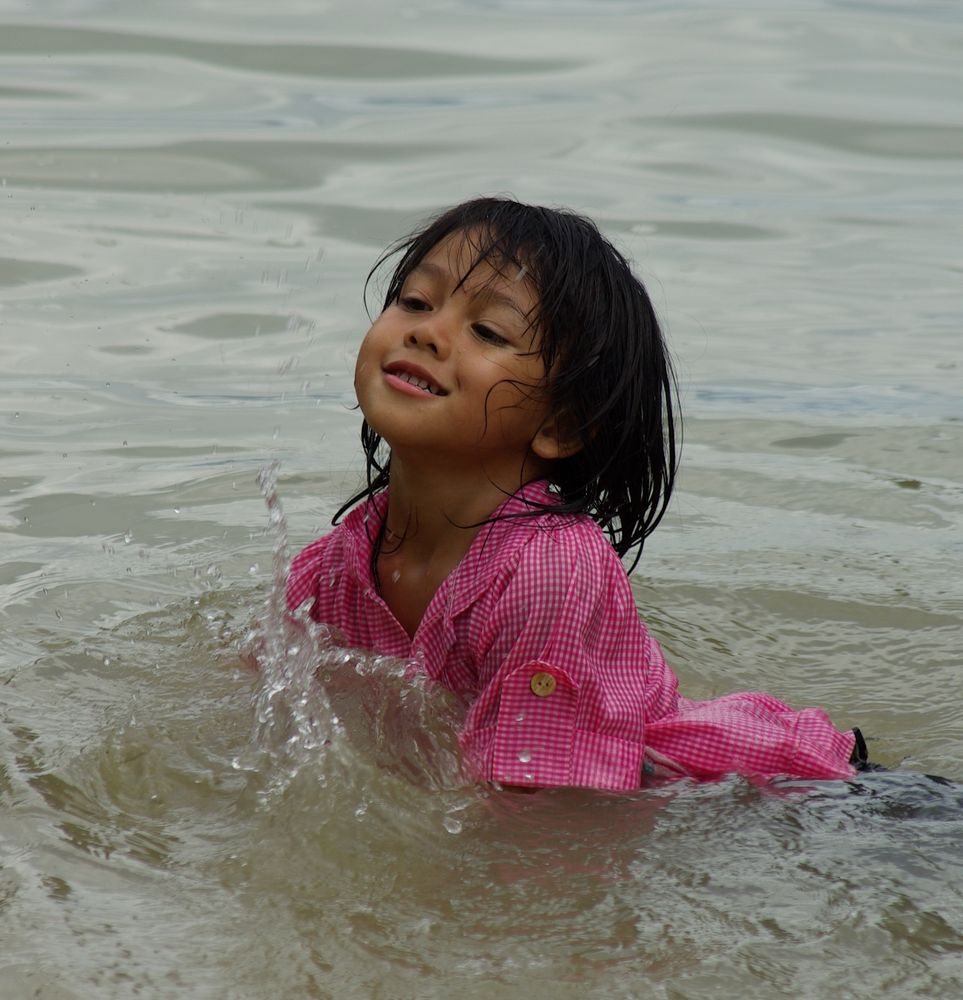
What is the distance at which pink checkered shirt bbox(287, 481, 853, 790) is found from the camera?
288 centimetres

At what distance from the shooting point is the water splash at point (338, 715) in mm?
→ 2945

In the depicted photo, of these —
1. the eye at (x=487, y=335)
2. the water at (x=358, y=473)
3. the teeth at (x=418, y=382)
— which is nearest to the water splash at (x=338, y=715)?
the water at (x=358, y=473)

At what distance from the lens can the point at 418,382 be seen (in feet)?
9.73

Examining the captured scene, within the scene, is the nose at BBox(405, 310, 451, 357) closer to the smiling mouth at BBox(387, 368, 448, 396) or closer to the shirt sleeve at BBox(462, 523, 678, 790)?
the smiling mouth at BBox(387, 368, 448, 396)

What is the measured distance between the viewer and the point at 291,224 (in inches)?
283

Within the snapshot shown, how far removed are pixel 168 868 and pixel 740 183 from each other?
6415mm

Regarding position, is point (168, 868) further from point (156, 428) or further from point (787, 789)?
point (156, 428)

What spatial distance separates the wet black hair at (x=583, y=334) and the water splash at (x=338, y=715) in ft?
1.46

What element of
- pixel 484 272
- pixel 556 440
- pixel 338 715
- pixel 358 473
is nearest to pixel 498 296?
pixel 484 272

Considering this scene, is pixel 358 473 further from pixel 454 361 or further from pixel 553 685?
pixel 553 685

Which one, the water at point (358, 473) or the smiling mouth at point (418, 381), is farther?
the smiling mouth at point (418, 381)

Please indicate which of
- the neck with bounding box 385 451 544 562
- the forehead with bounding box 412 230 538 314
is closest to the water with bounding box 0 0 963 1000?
the neck with bounding box 385 451 544 562

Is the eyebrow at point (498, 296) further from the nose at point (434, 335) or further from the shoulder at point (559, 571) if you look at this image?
the shoulder at point (559, 571)

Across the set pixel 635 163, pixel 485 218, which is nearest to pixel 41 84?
pixel 635 163
